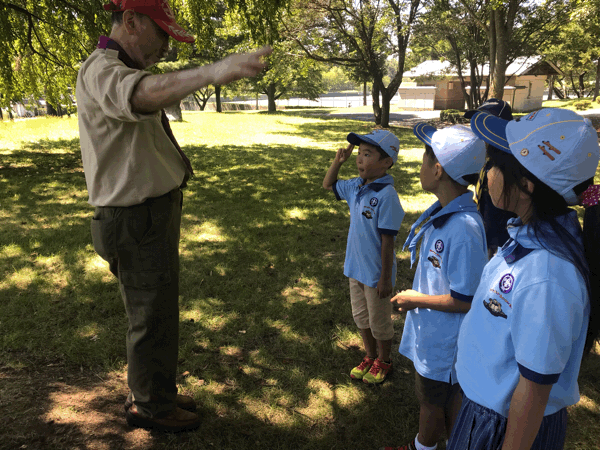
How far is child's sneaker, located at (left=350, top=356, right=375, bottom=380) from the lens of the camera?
326cm

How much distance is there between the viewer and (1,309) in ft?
13.5

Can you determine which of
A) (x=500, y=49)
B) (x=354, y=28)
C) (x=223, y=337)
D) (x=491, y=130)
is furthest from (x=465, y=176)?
(x=354, y=28)

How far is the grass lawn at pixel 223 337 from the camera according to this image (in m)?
2.76

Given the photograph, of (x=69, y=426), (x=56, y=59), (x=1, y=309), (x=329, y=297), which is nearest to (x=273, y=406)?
(x=69, y=426)

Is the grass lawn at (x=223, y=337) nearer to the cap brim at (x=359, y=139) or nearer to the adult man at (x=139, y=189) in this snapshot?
the adult man at (x=139, y=189)

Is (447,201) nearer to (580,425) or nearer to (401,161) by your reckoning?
(580,425)

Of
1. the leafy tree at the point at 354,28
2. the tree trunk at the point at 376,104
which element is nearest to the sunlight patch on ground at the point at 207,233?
the leafy tree at the point at 354,28

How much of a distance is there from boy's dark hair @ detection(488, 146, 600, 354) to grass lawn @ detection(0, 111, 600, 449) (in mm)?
1862

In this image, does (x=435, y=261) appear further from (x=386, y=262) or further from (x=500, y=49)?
(x=500, y=49)

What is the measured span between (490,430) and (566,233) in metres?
0.71

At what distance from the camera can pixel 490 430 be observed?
149cm

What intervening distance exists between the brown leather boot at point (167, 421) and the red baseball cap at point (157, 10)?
7.08 ft

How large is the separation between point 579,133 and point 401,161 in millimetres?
10984

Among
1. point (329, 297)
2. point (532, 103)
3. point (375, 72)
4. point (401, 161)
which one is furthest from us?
point (532, 103)
